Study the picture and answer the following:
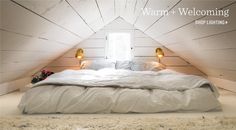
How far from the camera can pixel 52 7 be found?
1.69m

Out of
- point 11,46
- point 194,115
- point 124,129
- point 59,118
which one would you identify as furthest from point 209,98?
point 11,46

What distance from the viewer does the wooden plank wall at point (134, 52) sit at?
14.2 feet

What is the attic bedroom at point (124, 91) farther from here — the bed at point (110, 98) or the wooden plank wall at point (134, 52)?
the wooden plank wall at point (134, 52)

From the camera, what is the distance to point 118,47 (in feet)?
14.7

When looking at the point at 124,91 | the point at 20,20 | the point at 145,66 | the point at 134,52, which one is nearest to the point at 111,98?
the point at 124,91

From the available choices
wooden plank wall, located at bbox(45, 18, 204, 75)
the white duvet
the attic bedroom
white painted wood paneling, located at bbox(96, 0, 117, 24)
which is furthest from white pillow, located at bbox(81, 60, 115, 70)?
the white duvet

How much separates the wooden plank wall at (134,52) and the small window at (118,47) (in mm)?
113

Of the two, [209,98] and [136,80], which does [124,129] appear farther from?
[209,98]

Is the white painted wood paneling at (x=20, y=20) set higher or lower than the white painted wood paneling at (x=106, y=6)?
lower

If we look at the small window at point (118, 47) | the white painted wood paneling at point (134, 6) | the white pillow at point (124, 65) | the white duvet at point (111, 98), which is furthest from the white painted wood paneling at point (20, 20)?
the small window at point (118, 47)

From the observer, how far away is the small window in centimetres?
443

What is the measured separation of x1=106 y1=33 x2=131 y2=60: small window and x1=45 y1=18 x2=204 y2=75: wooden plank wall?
113mm

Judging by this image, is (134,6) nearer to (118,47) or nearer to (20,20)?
(20,20)

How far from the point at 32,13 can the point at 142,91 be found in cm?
119
